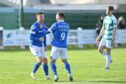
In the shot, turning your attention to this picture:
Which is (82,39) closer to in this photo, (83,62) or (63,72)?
(83,62)

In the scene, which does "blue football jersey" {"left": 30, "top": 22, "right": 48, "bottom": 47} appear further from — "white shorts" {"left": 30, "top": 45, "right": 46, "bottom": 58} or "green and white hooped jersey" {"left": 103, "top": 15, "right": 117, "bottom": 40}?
"green and white hooped jersey" {"left": 103, "top": 15, "right": 117, "bottom": 40}

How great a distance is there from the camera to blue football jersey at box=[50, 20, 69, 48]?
53.5 feet

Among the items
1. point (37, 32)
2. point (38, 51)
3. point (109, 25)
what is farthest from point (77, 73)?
point (37, 32)

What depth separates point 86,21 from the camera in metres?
43.7

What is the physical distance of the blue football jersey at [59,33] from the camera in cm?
1631

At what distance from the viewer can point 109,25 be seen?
20453mm

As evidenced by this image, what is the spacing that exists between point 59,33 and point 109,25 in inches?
177

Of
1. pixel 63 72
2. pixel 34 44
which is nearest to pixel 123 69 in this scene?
pixel 63 72

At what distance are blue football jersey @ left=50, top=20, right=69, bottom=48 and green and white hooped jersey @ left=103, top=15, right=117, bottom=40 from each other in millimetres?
4231

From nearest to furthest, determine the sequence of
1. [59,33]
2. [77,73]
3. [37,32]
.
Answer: [59,33] → [37,32] → [77,73]

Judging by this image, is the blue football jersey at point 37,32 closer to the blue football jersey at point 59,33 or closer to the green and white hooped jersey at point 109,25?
the blue football jersey at point 59,33

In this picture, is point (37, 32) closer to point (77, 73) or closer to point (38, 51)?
point (38, 51)

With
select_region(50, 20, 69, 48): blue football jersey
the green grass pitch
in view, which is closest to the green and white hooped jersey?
the green grass pitch

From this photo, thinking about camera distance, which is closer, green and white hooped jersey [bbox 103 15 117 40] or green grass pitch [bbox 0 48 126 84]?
green grass pitch [bbox 0 48 126 84]
